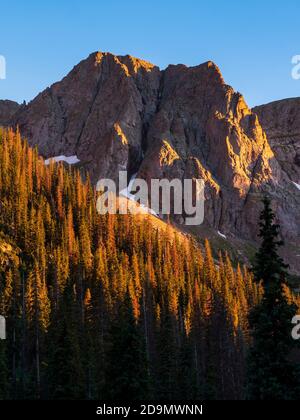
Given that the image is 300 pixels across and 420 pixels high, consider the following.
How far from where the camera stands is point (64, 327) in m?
55.3

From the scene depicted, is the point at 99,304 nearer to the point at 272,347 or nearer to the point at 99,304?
the point at 99,304

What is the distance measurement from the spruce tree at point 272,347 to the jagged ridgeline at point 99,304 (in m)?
15.6

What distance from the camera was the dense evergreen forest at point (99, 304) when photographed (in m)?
56.9

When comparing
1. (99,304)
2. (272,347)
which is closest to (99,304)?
(99,304)

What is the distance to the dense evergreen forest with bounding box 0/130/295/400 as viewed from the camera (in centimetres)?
5688

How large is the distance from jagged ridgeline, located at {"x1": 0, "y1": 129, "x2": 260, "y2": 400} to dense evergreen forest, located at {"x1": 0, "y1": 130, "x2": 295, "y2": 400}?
20cm

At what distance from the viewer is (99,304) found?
9794 centimetres

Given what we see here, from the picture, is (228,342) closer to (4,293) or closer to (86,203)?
(4,293)

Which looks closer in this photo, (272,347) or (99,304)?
(272,347)

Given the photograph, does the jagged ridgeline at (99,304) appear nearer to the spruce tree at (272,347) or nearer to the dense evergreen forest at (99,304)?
the dense evergreen forest at (99,304)

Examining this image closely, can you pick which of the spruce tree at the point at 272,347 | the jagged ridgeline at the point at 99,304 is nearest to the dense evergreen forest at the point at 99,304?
the jagged ridgeline at the point at 99,304

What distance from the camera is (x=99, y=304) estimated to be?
97.9m

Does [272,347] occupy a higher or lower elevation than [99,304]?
higher

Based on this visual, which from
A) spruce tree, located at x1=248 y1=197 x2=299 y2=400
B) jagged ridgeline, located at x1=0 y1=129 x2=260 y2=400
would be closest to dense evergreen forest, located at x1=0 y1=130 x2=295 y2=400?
jagged ridgeline, located at x1=0 y1=129 x2=260 y2=400
